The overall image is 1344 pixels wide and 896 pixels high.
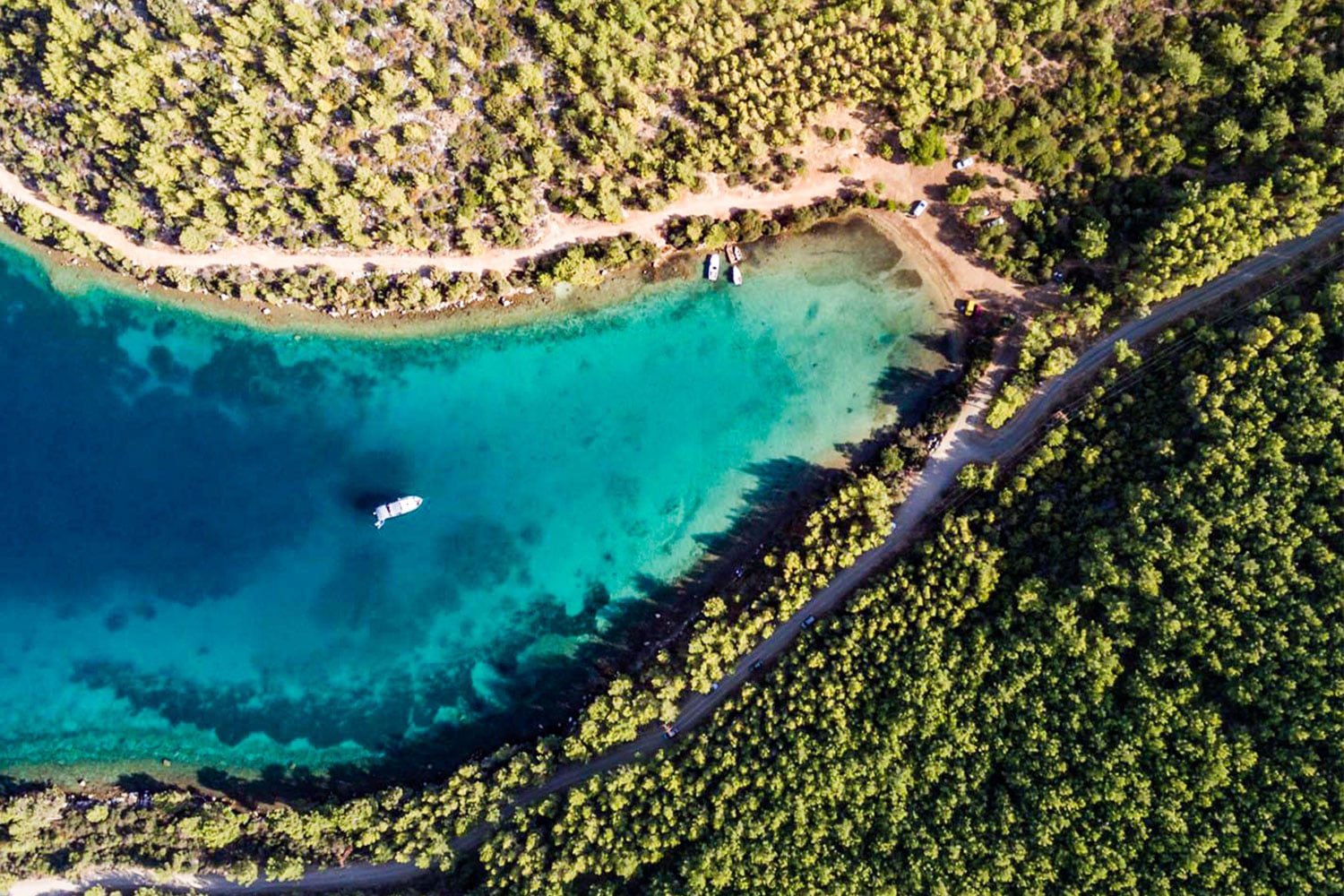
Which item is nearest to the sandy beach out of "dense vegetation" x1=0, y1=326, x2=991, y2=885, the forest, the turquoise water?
the forest

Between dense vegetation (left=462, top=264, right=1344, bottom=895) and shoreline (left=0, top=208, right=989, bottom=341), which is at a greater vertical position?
shoreline (left=0, top=208, right=989, bottom=341)

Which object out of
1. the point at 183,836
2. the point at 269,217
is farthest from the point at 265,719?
the point at 269,217

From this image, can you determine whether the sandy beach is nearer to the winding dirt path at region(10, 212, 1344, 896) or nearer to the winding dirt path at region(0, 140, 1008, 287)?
the winding dirt path at region(0, 140, 1008, 287)

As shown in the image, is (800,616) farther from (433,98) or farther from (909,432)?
(433,98)

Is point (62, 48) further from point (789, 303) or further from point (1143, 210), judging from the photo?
point (1143, 210)

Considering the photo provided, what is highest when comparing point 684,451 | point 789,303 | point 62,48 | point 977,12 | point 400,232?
point 62,48

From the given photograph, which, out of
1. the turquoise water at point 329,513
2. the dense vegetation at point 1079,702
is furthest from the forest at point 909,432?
the turquoise water at point 329,513

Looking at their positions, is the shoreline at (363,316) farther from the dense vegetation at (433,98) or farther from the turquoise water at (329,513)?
the dense vegetation at (433,98)
